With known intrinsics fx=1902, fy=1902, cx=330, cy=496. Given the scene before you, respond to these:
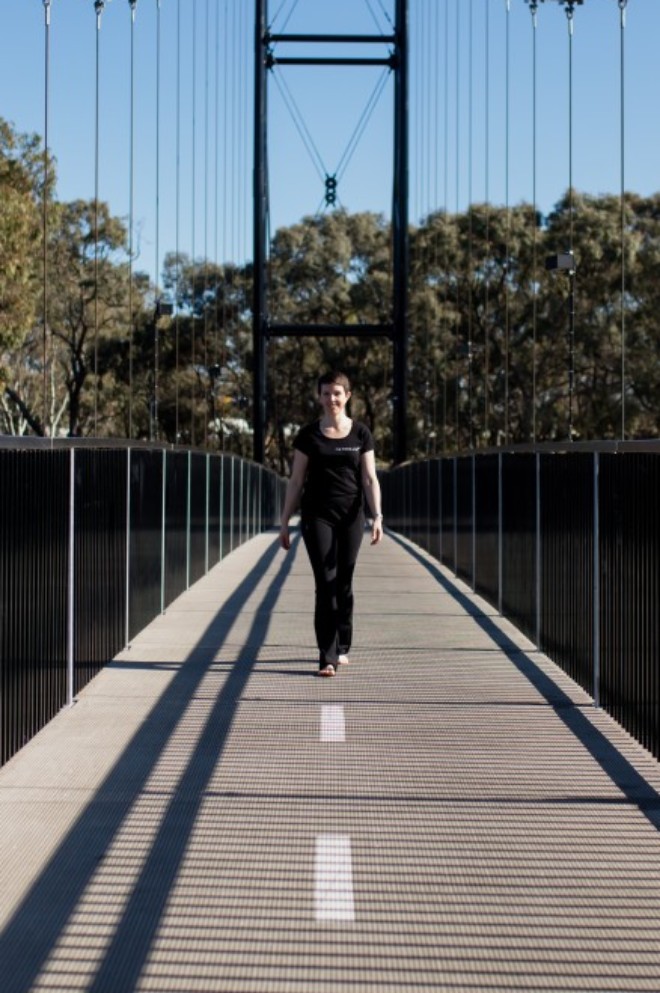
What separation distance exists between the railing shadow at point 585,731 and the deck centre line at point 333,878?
103cm

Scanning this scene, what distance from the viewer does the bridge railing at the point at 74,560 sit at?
21.7 feet

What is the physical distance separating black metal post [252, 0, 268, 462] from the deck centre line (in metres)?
37.5

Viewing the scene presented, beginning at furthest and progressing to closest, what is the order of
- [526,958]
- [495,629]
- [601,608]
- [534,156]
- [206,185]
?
[206,185]
[534,156]
[495,629]
[601,608]
[526,958]

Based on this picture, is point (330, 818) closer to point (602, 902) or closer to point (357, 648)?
point (602, 902)

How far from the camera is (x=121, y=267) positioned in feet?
215

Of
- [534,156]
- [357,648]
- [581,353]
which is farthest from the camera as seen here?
[581,353]

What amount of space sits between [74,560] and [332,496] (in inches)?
67.3

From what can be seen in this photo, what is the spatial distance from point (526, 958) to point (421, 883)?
72 centimetres

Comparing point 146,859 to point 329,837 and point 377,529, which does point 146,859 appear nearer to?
point 329,837

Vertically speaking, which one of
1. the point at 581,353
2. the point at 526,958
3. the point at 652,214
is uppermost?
the point at 652,214

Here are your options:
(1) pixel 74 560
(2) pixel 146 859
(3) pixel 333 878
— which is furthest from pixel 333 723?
(3) pixel 333 878

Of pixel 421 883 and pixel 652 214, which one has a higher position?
pixel 652 214

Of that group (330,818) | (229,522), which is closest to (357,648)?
(330,818)

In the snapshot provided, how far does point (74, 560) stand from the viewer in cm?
820
